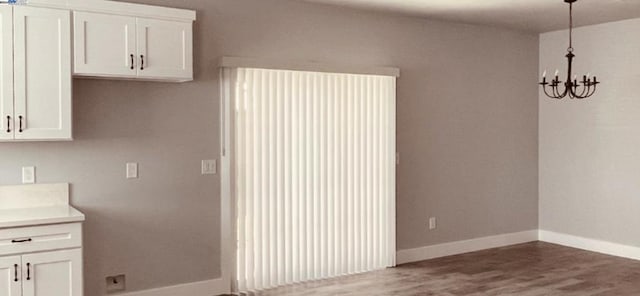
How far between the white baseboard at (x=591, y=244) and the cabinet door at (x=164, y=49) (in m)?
4.79

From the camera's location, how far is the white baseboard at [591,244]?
6625 mm

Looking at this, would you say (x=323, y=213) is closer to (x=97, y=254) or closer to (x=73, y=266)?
(x=97, y=254)

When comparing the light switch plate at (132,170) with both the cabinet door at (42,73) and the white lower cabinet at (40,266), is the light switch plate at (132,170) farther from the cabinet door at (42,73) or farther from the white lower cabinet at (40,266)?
the white lower cabinet at (40,266)

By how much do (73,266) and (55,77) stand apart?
121cm

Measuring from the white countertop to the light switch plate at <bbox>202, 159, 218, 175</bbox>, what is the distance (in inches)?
43.3

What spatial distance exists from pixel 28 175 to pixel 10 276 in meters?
0.84

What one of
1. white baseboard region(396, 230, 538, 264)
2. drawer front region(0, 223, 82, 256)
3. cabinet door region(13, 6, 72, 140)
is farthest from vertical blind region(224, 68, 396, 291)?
drawer front region(0, 223, 82, 256)

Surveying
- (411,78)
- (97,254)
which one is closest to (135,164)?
(97,254)

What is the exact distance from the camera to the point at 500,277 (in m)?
5.79

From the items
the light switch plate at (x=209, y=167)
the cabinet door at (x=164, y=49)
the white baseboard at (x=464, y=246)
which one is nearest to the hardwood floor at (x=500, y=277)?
the white baseboard at (x=464, y=246)

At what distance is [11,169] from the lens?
4.30 metres

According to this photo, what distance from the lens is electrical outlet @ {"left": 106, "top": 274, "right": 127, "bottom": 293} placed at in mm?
4730

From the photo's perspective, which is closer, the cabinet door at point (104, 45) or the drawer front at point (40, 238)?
the drawer front at point (40, 238)

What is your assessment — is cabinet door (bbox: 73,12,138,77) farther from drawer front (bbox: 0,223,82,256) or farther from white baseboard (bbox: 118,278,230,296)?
white baseboard (bbox: 118,278,230,296)
